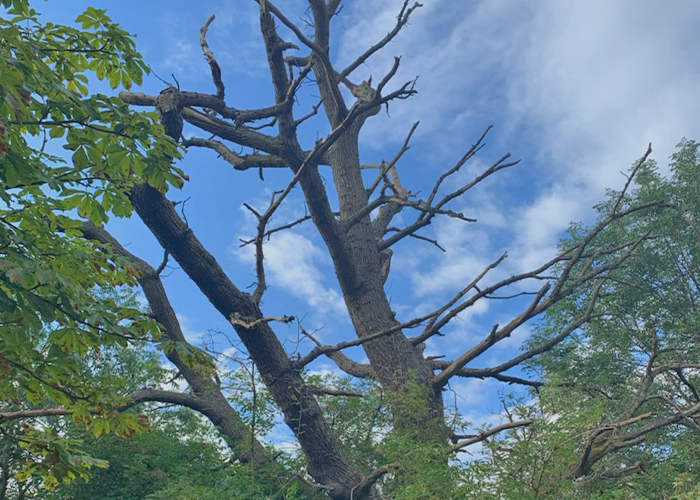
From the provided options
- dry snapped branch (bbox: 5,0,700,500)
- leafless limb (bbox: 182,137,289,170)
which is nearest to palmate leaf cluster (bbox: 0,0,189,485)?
dry snapped branch (bbox: 5,0,700,500)

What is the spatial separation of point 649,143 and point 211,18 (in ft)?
17.5

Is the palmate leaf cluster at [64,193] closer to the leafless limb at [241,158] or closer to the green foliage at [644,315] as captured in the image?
the leafless limb at [241,158]

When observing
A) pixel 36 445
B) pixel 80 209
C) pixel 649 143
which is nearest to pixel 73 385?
pixel 36 445

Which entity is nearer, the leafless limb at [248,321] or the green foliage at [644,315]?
the leafless limb at [248,321]

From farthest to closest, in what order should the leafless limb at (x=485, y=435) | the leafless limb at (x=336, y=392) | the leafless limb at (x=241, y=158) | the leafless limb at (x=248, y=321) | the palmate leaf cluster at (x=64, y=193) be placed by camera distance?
the leafless limb at (x=241, y=158)
the leafless limb at (x=336, y=392)
the leafless limb at (x=248, y=321)
the leafless limb at (x=485, y=435)
the palmate leaf cluster at (x=64, y=193)

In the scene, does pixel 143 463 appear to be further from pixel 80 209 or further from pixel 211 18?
pixel 211 18

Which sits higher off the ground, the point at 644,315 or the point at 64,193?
the point at 644,315

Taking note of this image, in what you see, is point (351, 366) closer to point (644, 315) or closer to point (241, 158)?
point (241, 158)

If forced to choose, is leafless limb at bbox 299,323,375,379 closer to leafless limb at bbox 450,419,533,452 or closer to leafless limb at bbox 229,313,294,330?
leafless limb at bbox 229,313,294,330

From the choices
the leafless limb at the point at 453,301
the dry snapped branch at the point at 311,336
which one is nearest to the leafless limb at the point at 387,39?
the dry snapped branch at the point at 311,336

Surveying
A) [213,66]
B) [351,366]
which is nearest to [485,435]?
[351,366]

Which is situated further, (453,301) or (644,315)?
(644,315)

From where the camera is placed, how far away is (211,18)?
24.3 feet

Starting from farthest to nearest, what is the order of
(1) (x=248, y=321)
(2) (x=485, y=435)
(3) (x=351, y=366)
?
(3) (x=351, y=366), (1) (x=248, y=321), (2) (x=485, y=435)
